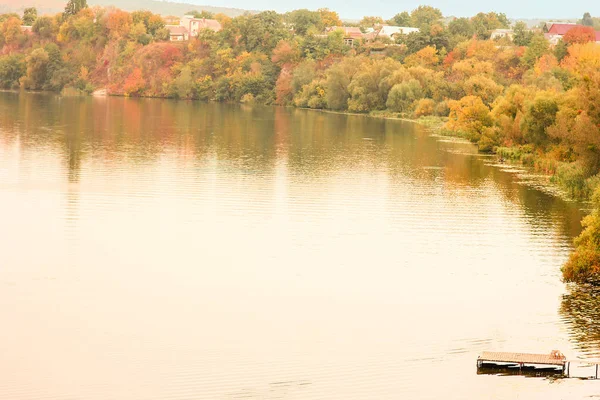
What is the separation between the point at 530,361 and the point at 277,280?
7292 millimetres

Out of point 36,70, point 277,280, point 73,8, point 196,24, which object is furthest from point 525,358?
point 196,24

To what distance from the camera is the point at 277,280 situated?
2309cm

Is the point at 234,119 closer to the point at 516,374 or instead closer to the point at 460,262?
the point at 460,262

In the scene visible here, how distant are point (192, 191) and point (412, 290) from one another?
14.0 metres

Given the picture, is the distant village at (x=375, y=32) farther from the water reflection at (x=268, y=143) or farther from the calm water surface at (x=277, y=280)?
the calm water surface at (x=277, y=280)

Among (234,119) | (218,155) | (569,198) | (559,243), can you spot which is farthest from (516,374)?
(234,119)

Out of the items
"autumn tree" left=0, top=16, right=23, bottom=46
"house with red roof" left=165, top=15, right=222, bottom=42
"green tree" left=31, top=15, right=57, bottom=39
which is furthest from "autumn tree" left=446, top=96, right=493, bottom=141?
"autumn tree" left=0, top=16, right=23, bottom=46

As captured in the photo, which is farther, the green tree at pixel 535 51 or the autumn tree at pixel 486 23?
the autumn tree at pixel 486 23

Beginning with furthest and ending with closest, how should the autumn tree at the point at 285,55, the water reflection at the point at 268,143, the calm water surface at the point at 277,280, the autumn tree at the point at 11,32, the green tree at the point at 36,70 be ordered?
the autumn tree at the point at 11,32 < the green tree at the point at 36,70 < the autumn tree at the point at 285,55 < the water reflection at the point at 268,143 < the calm water surface at the point at 277,280

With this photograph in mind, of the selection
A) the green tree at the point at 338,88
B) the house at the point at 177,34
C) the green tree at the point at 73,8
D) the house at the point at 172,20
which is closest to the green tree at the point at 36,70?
the green tree at the point at 73,8

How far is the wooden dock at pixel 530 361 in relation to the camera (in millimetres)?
17312

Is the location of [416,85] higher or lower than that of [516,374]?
higher

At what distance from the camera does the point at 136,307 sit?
20594mm

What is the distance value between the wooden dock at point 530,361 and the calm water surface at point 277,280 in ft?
1.04
